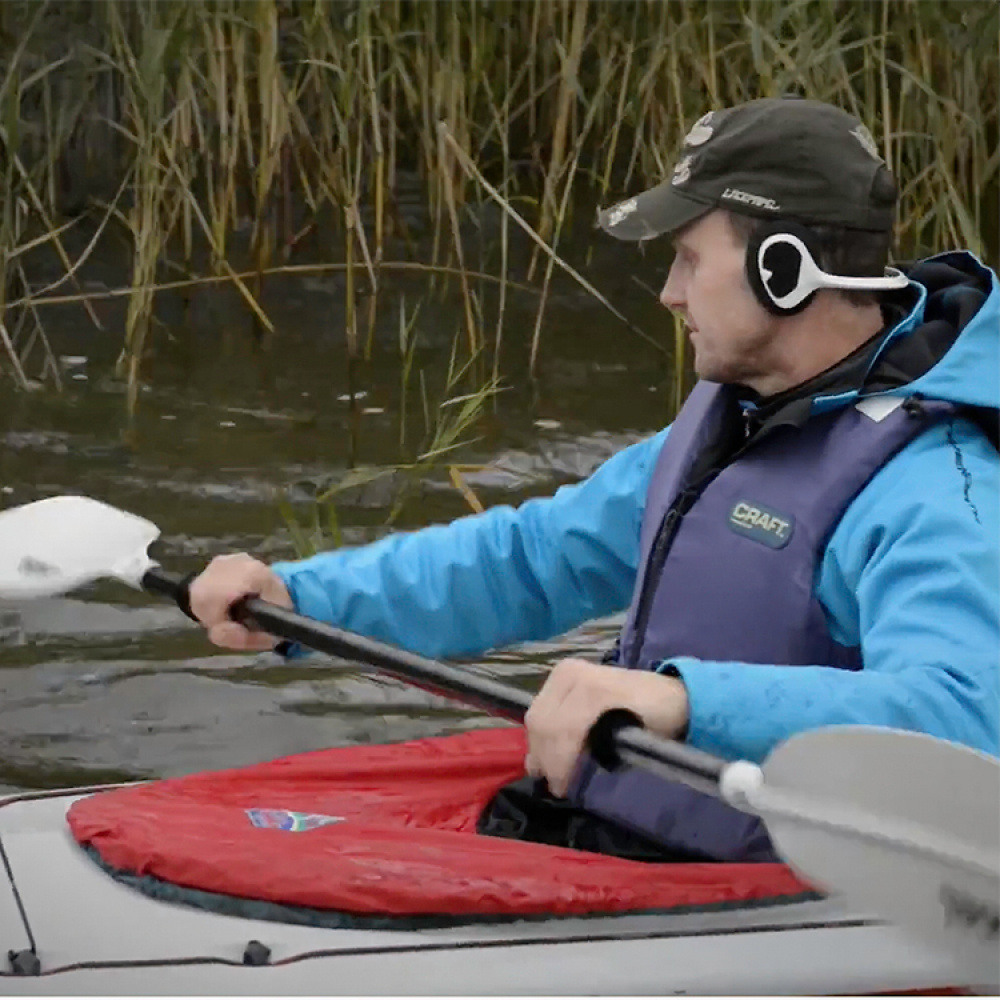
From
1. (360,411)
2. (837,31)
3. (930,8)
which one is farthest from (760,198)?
(360,411)

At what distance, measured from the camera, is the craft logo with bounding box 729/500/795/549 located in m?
1.87

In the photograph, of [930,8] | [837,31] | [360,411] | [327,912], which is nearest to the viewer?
[327,912]

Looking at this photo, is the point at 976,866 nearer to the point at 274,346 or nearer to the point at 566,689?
the point at 566,689

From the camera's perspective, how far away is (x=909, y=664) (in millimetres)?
1680

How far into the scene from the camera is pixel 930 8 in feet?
13.7

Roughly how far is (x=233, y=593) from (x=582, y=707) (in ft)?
2.11

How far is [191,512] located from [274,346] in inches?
51.6

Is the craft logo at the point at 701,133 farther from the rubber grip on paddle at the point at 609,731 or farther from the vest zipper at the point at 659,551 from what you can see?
the rubber grip on paddle at the point at 609,731

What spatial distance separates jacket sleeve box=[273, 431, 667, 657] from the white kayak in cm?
46

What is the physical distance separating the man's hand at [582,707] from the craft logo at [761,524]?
212 millimetres

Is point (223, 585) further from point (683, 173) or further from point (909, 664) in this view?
point (909, 664)

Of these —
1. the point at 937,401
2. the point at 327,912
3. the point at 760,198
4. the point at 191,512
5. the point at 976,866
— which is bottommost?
the point at 191,512

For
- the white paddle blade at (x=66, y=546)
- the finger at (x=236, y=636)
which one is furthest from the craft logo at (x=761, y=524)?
the white paddle blade at (x=66, y=546)

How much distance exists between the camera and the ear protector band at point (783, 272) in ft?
6.14
